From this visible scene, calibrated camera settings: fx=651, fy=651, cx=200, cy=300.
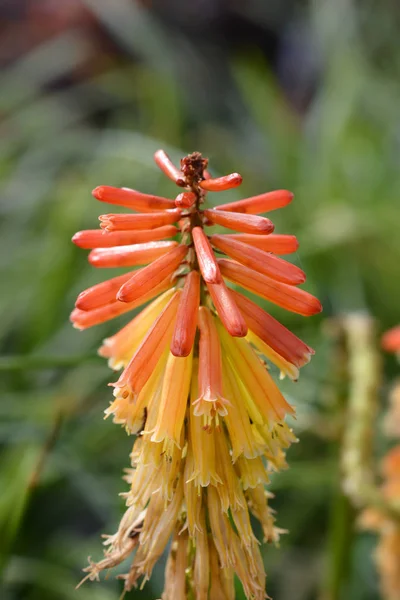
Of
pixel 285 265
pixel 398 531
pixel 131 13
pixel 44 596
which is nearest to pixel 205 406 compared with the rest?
pixel 285 265

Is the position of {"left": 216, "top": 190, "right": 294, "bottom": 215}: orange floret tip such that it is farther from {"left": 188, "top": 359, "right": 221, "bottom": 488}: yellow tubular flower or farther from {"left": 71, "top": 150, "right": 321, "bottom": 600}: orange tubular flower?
{"left": 188, "top": 359, "right": 221, "bottom": 488}: yellow tubular flower

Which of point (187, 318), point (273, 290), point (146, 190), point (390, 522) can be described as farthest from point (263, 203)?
point (146, 190)

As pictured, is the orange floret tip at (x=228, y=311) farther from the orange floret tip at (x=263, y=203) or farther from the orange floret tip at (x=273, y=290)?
the orange floret tip at (x=263, y=203)

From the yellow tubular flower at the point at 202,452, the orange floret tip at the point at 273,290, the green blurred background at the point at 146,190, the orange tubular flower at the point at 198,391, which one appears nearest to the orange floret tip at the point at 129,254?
the orange tubular flower at the point at 198,391

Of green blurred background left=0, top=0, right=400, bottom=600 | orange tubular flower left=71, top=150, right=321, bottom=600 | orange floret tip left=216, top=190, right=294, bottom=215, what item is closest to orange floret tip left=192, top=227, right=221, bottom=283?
orange tubular flower left=71, top=150, right=321, bottom=600

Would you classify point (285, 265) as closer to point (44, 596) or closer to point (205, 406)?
point (205, 406)

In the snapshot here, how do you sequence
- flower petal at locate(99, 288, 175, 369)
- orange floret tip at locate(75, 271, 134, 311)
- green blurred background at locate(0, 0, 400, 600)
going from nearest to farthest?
orange floret tip at locate(75, 271, 134, 311)
flower petal at locate(99, 288, 175, 369)
green blurred background at locate(0, 0, 400, 600)

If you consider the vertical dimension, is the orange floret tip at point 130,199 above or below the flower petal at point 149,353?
above
